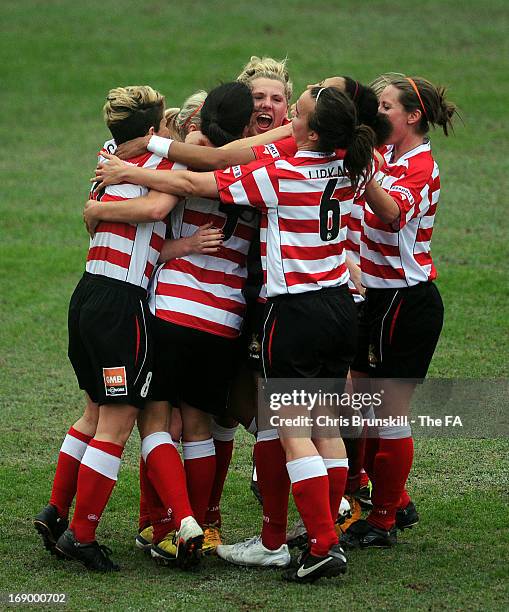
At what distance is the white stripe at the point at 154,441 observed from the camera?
4.68 m

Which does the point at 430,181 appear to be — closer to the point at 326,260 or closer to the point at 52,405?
the point at 326,260

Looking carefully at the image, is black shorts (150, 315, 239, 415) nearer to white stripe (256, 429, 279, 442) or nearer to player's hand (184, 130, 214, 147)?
white stripe (256, 429, 279, 442)

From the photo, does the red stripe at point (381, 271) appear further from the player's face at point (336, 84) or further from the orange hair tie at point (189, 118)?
the orange hair tie at point (189, 118)

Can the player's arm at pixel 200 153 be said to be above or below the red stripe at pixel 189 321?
above

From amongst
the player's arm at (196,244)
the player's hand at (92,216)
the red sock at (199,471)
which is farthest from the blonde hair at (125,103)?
the red sock at (199,471)

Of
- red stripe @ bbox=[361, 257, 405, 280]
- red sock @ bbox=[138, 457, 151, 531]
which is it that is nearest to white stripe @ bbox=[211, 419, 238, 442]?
red sock @ bbox=[138, 457, 151, 531]

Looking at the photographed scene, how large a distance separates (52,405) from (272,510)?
2731mm

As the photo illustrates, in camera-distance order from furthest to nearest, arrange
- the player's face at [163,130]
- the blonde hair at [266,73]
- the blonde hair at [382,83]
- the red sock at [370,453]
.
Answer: the red sock at [370,453], the blonde hair at [266,73], the blonde hair at [382,83], the player's face at [163,130]

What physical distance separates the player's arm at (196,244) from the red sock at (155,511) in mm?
934

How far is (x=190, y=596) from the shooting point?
4270 millimetres

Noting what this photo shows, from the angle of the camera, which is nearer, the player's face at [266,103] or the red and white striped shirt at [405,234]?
the red and white striped shirt at [405,234]

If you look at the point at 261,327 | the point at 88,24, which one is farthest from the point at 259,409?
the point at 88,24

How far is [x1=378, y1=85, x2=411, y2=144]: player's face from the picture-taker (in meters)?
5.04

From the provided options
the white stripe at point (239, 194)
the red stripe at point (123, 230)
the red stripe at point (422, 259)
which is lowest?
the red stripe at point (422, 259)
